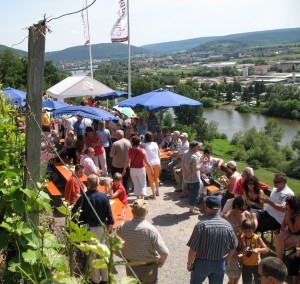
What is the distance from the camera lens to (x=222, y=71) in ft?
590

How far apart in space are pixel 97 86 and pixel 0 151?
28.4 feet

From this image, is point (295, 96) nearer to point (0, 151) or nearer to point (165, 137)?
point (165, 137)

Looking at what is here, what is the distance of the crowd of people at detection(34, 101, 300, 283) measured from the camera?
11.8ft

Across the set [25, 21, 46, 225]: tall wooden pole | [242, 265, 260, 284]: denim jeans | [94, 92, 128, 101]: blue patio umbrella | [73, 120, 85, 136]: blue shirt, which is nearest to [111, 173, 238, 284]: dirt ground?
[242, 265, 260, 284]: denim jeans

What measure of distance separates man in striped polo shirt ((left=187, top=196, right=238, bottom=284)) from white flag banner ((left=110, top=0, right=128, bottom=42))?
11.9m

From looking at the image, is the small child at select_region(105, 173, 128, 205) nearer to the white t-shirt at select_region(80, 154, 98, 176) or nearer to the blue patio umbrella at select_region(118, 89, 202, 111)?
the white t-shirt at select_region(80, 154, 98, 176)

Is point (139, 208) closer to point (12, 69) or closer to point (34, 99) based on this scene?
point (34, 99)

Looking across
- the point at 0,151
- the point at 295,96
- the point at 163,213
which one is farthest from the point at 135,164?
the point at 295,96

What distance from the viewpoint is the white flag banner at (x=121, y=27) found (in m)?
14.3

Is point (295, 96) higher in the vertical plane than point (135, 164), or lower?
lower

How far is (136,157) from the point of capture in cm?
659

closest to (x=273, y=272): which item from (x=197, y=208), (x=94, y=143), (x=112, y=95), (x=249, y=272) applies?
(x=249, y=272)

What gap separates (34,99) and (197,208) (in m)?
5.09

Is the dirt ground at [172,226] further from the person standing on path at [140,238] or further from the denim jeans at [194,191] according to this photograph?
the person standing on path at [140,238]
